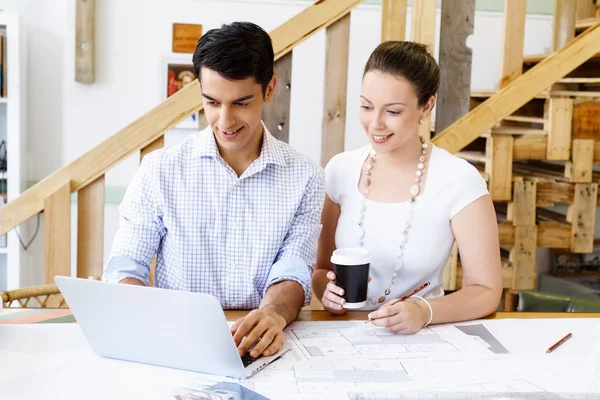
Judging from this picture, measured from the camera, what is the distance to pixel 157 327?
4.09ft

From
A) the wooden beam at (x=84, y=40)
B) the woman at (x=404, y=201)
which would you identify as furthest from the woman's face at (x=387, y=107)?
the wooden beam at (x=84, y=40)

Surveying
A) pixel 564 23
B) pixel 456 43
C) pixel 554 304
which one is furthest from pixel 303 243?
pixel 564 23

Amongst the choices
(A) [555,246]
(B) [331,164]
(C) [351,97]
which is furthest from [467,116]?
(C) [351,97]

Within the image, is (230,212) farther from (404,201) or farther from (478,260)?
(478,260)

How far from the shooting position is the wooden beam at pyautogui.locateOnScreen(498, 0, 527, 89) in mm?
2902

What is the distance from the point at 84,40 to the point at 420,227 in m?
2.85

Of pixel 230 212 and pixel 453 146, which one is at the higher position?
Result: pixel 453 146

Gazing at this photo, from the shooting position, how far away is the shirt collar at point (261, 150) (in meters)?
1.74

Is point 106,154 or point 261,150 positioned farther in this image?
point 106,154

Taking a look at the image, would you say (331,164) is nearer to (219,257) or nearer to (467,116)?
(219,257)

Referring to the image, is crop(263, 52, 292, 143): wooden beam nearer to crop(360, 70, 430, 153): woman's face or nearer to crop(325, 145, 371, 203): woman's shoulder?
crop(325, 145, 371, 203): woman's shoulder

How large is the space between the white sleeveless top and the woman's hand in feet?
0.88

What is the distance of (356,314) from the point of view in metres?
1.65

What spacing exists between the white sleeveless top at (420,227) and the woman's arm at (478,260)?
32mm
